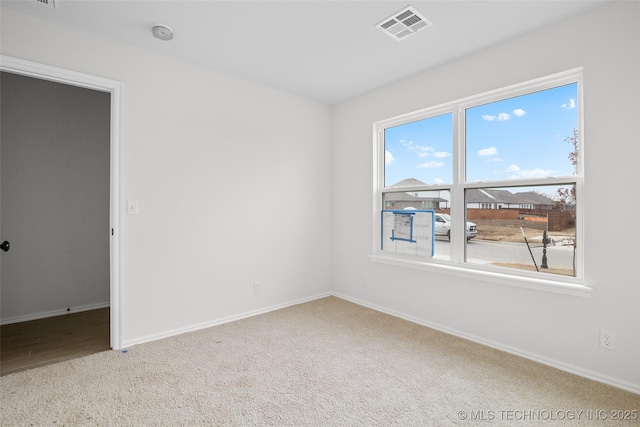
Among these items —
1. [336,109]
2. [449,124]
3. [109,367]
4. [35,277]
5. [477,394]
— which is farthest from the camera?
[336,109]

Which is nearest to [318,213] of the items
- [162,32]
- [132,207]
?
[132,207]

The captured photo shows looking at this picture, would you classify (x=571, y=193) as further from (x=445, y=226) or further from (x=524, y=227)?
(x=445, y=226)

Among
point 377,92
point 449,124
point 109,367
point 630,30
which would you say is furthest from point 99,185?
point 630,30

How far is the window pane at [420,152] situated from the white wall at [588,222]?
271 mm

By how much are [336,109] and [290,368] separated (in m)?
3.25

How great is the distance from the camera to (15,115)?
331 cm

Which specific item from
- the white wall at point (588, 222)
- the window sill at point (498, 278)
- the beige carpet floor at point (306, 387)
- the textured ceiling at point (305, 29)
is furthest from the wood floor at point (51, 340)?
the white wall at point (588, 222)

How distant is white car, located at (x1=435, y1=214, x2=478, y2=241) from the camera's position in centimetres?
296

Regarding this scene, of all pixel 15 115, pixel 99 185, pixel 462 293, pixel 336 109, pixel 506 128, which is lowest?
pixel 462 293

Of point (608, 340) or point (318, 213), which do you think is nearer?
point (608, 340)

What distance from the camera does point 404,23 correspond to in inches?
92.7

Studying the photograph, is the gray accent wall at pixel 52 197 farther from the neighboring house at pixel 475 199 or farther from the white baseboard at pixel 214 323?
the neighboring house at pixel 475 199

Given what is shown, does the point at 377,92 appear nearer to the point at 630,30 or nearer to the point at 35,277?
the point at 630,30

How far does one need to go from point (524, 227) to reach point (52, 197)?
489 centimetres
